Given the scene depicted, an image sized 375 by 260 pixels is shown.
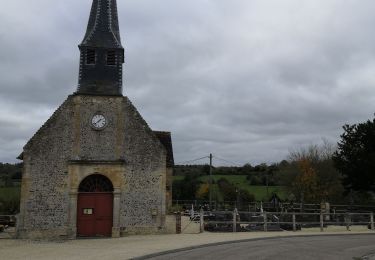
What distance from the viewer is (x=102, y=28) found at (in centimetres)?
2416

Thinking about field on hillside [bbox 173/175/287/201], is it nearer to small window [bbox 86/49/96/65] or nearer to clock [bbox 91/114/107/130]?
clock [bbox 91/114/107/130]

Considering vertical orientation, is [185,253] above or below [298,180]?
below

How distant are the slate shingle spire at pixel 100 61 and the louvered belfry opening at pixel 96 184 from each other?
4208 mm

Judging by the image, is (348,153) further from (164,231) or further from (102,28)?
(102,28)

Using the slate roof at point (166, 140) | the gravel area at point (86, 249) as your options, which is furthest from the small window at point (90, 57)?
the slate roof at point (166, 140)

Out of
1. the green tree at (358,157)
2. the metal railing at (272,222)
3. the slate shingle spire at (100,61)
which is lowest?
the metal railing at (272,222)

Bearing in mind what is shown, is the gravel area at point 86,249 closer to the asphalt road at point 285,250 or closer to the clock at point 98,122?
the asphalt road at point 285,250

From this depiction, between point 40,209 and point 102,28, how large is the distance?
9.68 metres

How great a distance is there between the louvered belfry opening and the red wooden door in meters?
0.23

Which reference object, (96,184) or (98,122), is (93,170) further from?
(98,122)

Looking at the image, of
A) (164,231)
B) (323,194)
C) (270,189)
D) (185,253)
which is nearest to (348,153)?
(323,194)

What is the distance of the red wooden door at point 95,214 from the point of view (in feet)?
72.1

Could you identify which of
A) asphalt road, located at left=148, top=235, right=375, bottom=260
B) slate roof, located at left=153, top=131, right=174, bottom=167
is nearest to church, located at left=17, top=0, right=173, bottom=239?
asphalt road, located at left=148, top=235, right=375, bottom=260

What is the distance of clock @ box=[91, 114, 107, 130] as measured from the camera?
22703 millimetres
